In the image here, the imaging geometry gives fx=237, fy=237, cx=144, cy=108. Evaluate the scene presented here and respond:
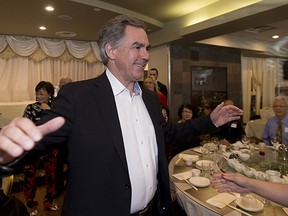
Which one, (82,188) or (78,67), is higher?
(78,67)

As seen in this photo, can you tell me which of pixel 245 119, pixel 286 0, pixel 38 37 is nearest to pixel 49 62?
pixel 38 37

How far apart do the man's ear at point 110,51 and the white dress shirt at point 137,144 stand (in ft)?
0.30

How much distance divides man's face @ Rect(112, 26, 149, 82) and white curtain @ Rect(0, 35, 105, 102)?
16.0 ft

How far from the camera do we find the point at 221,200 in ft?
4.89

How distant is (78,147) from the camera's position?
113cm

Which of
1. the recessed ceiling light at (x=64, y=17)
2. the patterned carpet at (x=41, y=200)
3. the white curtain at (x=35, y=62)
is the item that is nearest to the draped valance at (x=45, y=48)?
the white curtain at (x=35, y=62)

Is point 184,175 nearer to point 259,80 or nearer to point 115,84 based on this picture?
point 115,84

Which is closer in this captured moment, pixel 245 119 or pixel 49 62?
pixel 49 62

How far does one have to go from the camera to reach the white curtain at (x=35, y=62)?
17.5ft

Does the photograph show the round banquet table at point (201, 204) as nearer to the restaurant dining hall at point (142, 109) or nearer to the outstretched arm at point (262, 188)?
the restaurant dining hall at point (142, 109)

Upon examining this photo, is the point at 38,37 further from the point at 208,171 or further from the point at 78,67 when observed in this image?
the point at 208,171

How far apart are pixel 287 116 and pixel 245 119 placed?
4.64m

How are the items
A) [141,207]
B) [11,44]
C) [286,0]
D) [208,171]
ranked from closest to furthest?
[141,207] → [208,171] → [286,0] → [11,44]

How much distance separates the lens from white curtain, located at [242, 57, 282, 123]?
7.82m
